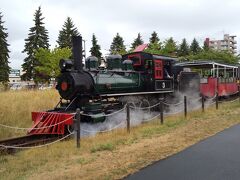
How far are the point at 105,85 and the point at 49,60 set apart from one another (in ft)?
148

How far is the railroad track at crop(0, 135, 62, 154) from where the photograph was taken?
10898 millimetres

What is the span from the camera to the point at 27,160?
31.9 feet

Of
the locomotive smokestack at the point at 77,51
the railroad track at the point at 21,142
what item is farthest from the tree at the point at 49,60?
the railroad track at the point at 21,142

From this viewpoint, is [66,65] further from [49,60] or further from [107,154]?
[49,60]

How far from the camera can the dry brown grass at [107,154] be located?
26.9 feet

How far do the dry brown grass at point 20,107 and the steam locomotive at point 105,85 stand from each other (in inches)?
57.2

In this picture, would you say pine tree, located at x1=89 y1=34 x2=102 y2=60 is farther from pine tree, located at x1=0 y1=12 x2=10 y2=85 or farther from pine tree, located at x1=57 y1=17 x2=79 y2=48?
pine tree, located at x1=0 y1=12 x2=10 y2=85

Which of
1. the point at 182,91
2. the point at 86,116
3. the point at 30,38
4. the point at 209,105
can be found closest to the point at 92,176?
the point at 86,116

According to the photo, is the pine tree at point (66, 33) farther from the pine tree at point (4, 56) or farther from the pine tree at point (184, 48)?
the pine tree at point (184, 48)

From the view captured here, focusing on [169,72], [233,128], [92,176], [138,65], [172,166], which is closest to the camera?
[92,176]

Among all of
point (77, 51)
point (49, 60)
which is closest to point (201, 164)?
point (77, 51)

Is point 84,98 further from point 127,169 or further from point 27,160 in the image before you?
point 127,169

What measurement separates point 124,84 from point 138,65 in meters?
2.70

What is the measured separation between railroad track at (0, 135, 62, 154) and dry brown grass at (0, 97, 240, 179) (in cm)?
38
